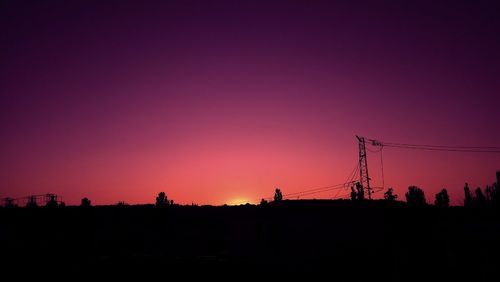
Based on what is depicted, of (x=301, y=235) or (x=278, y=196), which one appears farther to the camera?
(x=278, y=196)

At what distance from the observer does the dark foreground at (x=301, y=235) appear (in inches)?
841

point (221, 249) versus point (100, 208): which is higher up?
point (100, 208)

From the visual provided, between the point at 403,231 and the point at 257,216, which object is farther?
the point at 257,216

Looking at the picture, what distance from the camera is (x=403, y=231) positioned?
23562 millimetres

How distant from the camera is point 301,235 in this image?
23500 mm

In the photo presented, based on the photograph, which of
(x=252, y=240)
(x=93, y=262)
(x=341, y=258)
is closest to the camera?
(x=93, y=262)

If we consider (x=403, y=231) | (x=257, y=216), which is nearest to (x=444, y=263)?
(x=403, y=231)

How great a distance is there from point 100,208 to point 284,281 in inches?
845

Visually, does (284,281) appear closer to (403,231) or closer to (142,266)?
(142,266)

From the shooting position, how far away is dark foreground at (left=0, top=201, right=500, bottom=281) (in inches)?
841

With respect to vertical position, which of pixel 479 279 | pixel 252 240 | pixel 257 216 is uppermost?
pixel 257 216

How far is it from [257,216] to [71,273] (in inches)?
698

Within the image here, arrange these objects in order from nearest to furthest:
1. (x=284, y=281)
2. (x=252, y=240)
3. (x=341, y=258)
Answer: (x=284, y=281), (x=341, y=258), (x=252, y=240)

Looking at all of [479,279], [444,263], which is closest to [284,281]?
[479,279]
